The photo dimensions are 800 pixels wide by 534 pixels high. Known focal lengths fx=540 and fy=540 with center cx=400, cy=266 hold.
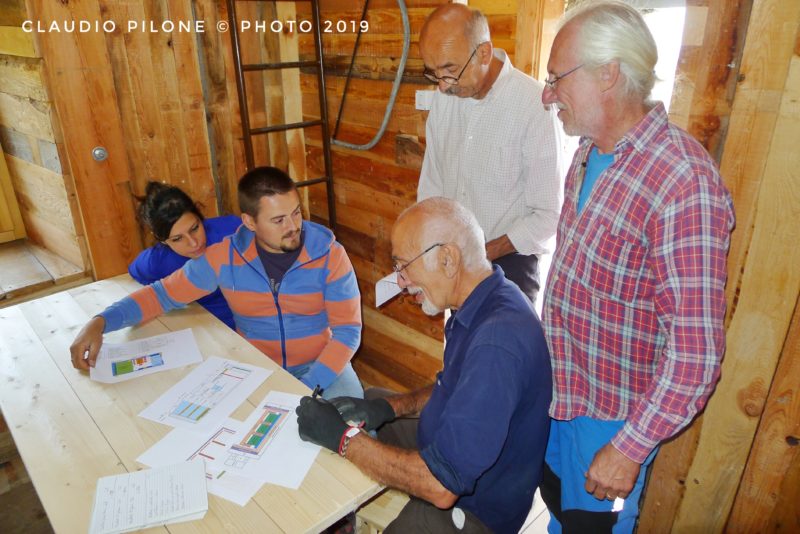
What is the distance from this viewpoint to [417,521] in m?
1.41

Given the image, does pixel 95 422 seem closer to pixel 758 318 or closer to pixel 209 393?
pixel 209 393

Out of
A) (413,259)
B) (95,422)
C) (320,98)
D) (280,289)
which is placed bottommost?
(95,422)

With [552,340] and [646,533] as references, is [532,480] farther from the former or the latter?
[646,533]

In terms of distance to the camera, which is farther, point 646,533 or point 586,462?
point 646,533

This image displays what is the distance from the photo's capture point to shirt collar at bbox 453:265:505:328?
132 centimetres

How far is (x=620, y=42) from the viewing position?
1191 millimetres

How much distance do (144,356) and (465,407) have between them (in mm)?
1179

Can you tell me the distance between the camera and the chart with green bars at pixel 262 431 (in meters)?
1.36

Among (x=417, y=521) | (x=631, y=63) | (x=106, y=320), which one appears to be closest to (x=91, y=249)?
(x=106, y=320)

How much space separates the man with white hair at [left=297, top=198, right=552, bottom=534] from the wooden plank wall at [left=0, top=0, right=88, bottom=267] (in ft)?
6.48

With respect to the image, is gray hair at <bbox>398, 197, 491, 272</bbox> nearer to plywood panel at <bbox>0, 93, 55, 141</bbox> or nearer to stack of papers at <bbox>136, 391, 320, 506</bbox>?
stack of papers at <bbox>136, 391, 320, 506</bbox>

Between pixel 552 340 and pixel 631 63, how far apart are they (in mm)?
709

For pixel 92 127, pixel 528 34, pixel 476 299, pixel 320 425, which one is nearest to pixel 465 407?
pixel 476 299

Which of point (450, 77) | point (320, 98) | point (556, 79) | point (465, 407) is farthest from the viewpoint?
point (320, 98)
